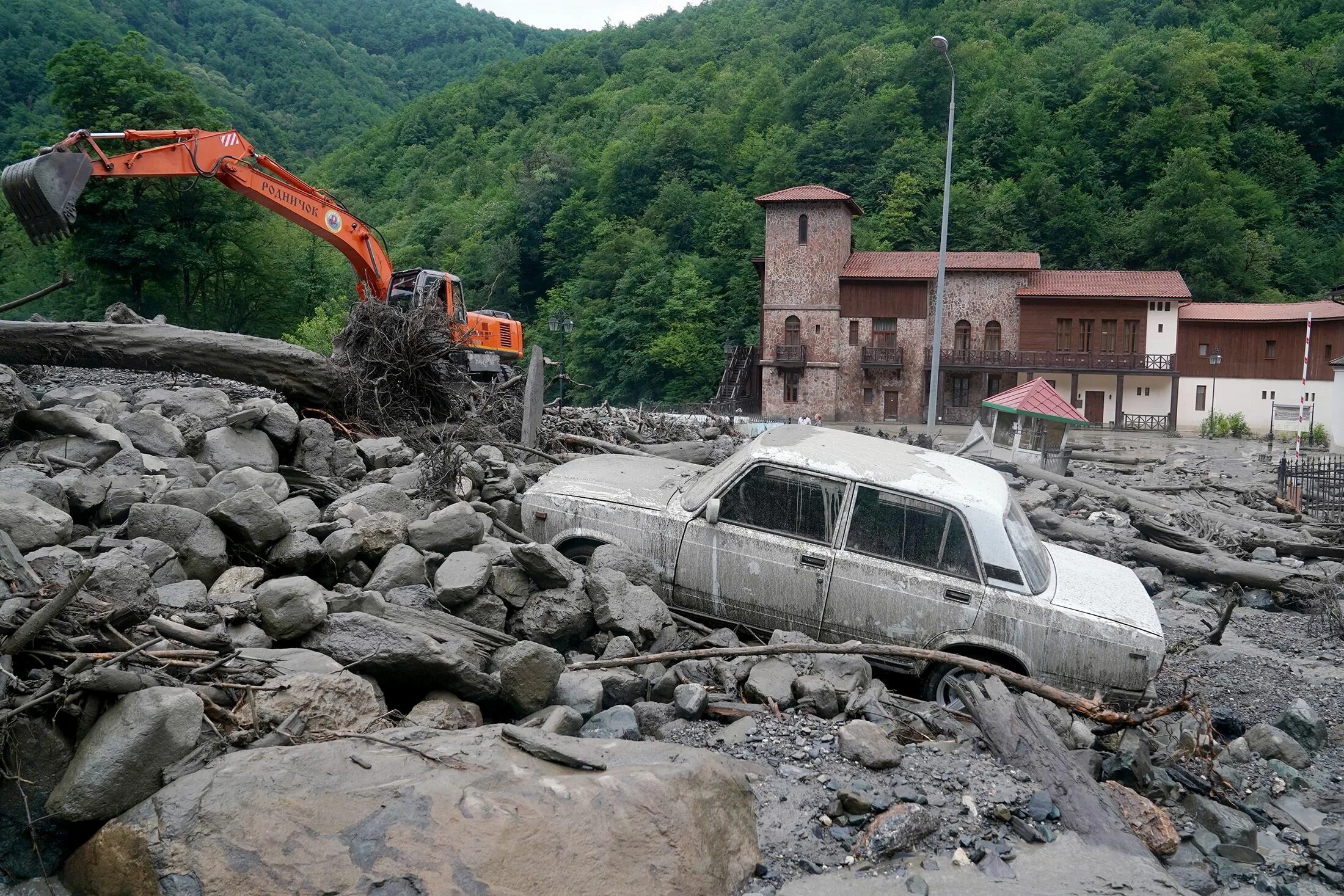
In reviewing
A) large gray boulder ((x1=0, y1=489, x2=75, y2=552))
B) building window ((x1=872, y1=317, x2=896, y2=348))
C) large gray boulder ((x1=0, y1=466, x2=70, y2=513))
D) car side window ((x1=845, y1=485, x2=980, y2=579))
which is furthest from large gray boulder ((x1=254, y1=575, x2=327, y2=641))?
building window ((x1=872, y1=317, x2=896, y2=348))

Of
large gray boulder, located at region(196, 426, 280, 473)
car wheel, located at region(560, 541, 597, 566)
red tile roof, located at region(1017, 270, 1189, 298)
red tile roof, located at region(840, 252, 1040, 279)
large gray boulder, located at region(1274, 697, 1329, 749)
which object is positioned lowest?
large gray boulder, located at region(1274, 697, 1329, 749)

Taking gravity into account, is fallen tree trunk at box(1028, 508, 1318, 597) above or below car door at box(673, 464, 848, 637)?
below

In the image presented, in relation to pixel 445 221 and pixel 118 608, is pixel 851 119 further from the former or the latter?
pixel 118 608

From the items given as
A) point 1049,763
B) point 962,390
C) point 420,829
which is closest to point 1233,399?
point 962,390

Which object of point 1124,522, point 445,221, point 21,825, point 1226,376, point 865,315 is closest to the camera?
point 21,825

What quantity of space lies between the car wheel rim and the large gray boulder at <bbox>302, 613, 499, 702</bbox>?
279 cm

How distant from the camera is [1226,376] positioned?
165ft

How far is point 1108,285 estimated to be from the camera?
168 feet

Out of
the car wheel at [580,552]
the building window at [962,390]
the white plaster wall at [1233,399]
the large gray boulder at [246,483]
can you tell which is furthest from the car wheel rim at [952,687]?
the white plaster wall at [1233,399]

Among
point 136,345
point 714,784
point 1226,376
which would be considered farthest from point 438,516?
point 1226,376

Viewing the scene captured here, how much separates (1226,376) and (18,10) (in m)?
79.0

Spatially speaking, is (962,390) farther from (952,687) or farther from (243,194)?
(952,687)

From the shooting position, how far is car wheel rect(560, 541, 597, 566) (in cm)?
687

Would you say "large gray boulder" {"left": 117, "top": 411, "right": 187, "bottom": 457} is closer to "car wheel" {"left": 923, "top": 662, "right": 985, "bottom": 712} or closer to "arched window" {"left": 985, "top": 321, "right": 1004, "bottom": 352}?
"car wheel" {"left": 923, "top": 662, "right": 985, "bottom": 712}
